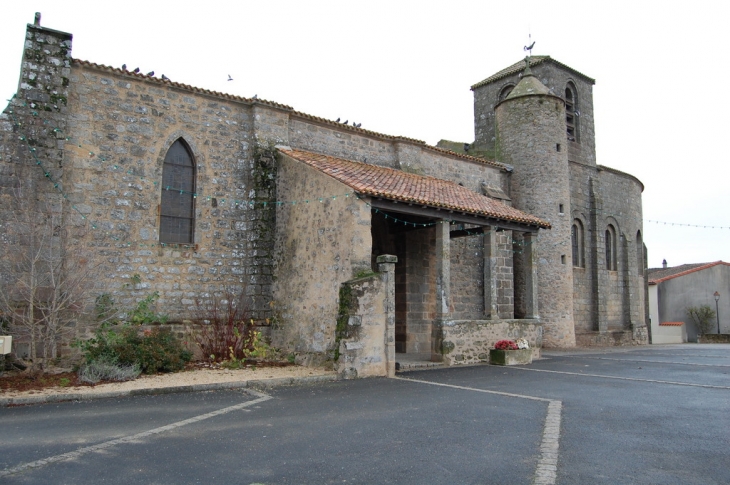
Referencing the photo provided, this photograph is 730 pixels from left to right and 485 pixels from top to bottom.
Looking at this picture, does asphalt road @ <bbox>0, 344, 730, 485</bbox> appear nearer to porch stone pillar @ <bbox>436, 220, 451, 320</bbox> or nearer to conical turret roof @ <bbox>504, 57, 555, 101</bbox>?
porch stone pillar @ <bbox>436, 220, 451, 320</bbox>

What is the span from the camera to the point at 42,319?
917cm

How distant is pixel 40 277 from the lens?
9680mm

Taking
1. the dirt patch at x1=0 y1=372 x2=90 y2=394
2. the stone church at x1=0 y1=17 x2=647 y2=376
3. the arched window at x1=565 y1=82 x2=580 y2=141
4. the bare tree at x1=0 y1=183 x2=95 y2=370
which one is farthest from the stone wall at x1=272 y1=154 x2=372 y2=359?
the arched window at x1=565 y1=82 x2=580 y2=141

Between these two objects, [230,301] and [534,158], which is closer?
[230,301]

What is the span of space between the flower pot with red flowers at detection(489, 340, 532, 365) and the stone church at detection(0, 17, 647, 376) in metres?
0.25

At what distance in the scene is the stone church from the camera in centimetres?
1056

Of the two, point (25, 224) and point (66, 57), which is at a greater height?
point (66, 57)

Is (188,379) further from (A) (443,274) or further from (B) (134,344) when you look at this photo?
(A) (443,274)

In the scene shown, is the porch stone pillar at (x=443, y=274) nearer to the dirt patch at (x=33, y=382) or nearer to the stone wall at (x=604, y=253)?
the dirt patch at (x=33, y=382)

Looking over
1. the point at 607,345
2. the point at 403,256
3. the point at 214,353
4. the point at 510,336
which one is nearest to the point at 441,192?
the point at 403,256

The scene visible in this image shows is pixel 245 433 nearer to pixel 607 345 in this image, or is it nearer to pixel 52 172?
pixel 52 172

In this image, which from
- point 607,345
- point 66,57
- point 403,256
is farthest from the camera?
point 607,345

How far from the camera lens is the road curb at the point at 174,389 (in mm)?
7898

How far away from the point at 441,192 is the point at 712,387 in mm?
7143
